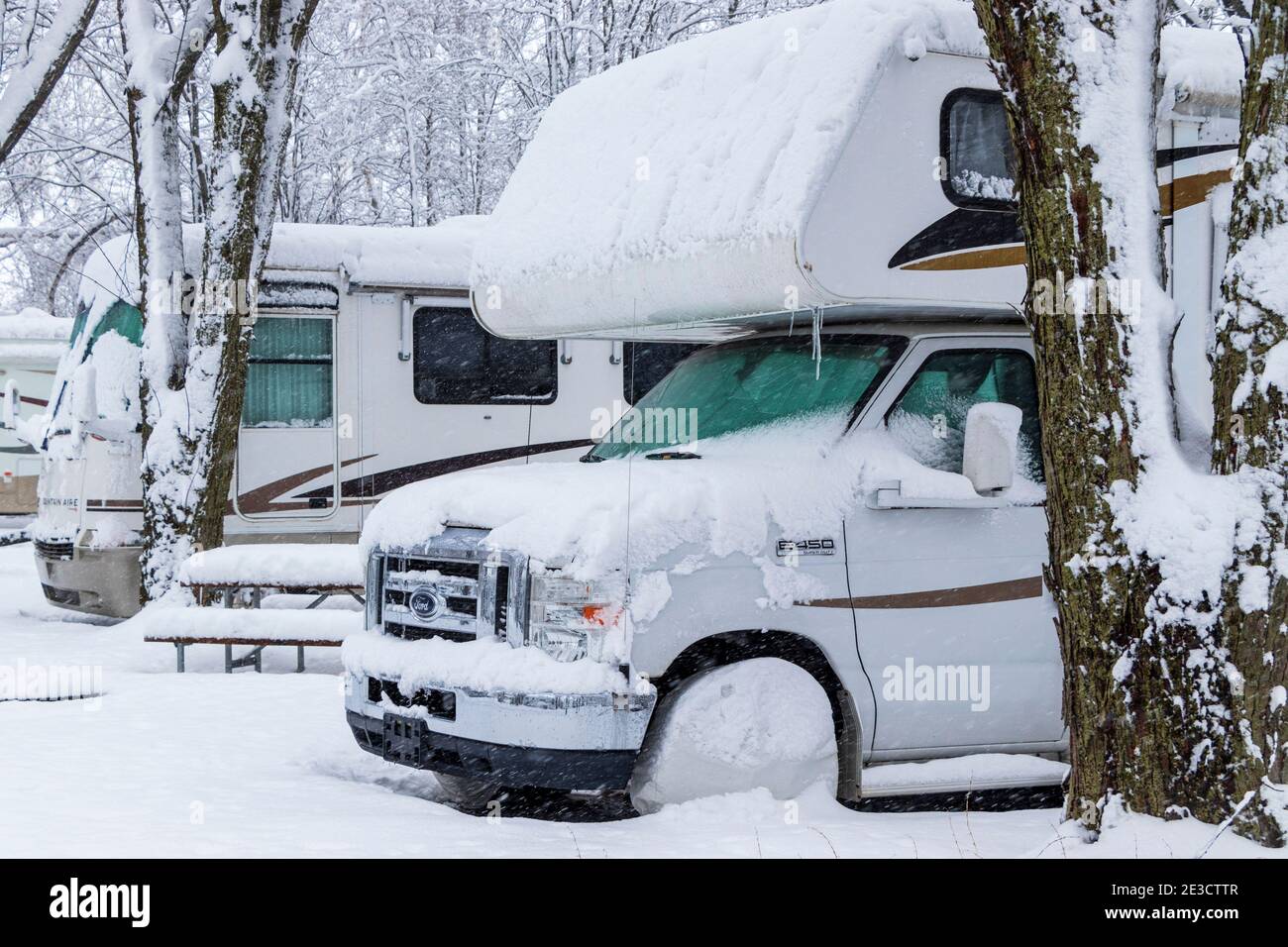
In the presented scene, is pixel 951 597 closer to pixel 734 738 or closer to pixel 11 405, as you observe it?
pixel 734 738

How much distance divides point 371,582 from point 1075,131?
11.0ft

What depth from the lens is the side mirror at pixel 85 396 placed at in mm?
11961

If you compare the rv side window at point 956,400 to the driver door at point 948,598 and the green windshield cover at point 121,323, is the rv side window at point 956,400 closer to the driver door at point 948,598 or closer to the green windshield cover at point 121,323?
the driver door at point 948,598

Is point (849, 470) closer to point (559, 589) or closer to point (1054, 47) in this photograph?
point (559, 589)

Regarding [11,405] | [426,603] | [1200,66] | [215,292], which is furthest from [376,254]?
[1200,66]

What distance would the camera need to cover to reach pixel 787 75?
6.65 meters

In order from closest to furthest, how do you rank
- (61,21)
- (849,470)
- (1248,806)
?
(1248,806) < (849,470) < (61,21)

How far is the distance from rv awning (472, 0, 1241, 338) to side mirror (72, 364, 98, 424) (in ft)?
15.5

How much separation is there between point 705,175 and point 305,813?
304 cm

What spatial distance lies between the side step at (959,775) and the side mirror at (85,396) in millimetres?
7780

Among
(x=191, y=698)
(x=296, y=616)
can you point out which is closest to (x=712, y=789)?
(x=191, y=698)

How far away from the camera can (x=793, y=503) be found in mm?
6023

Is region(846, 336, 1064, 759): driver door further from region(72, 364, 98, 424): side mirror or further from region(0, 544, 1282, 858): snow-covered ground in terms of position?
region(72, 364, 98, 424): side mirror

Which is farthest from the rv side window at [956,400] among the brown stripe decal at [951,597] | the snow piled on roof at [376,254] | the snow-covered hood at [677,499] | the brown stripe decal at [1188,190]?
the snow piled on roof at [376,254]
